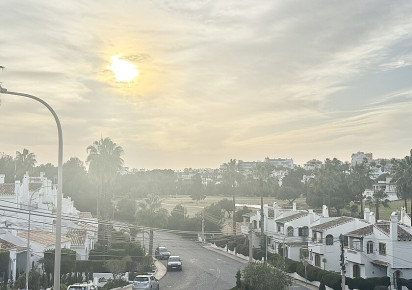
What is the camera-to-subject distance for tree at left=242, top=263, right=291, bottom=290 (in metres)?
39.2

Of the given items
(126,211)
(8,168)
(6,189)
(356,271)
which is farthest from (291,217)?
(8,168)

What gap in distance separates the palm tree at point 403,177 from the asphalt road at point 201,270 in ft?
98.0

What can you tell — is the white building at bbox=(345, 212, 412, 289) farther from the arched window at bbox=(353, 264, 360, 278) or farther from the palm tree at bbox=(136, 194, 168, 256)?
the palm tree at bbox=(136, 194, 168, 256)

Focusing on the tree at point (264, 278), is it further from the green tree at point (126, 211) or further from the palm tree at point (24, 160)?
the palm tree at point (24, 160)

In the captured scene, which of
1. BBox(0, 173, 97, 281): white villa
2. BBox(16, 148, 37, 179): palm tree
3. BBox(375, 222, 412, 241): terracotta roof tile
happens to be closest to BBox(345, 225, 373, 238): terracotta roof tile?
BBox(375, 222, 412, 241): terracotta roof tile

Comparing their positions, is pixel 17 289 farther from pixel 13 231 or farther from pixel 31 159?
pixel 31 159

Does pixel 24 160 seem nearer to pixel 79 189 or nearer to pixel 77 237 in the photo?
pixel 79 189

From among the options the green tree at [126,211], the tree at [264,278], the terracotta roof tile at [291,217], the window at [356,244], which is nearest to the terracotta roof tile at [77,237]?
the tree at [264,278]

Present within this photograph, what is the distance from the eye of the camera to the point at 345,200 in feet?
355

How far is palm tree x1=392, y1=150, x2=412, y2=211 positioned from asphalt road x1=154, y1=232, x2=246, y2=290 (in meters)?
29.9

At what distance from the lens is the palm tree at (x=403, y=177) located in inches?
3142

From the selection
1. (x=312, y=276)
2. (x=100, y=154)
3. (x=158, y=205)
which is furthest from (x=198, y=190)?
(x=312, y=276)

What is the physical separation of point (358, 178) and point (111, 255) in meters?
63.1

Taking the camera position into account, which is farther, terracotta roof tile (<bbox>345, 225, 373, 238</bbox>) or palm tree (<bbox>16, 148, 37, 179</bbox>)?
palm tree (<bbox>16, 148, 37, 179</bbox>)
